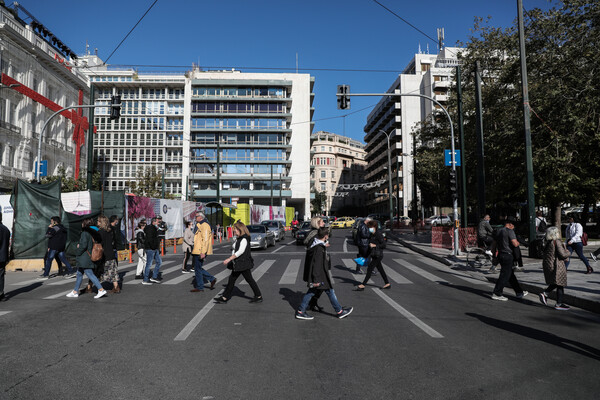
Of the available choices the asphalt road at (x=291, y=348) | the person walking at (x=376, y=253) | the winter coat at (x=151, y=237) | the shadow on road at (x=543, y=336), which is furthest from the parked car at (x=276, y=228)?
the shadow on road at (x=543, y=336)

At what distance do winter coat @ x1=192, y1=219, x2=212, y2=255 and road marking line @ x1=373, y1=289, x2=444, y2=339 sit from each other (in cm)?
419

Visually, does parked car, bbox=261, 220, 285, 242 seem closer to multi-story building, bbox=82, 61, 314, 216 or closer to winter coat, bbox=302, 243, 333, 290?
winter coat, bbox=302, 243, 333, 290

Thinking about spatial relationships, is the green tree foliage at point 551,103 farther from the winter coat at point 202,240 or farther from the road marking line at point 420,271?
the winter coat at point 202,240

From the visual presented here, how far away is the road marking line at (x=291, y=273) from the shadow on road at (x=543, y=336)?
15.8ft

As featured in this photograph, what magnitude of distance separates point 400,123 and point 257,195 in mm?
29641

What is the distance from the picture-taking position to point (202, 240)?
948cm

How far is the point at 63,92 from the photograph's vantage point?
47.9 m

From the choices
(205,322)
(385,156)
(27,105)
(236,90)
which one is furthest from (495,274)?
(385,156)

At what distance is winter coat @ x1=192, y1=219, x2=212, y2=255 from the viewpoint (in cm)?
934

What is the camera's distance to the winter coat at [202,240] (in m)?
9.34

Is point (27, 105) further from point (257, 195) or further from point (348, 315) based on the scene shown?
point (348, 315)

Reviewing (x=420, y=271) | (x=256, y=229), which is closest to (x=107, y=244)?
(x=420, y=271)

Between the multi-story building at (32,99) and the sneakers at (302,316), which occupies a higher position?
the multi-story building at (32,99)

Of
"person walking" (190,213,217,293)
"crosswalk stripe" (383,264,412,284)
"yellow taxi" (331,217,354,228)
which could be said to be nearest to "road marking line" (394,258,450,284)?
"crosswalk stripe" (383,264,412,284)
